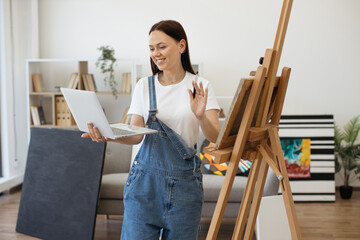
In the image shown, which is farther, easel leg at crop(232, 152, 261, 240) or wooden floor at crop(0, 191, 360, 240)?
wooden floor at crop(0, 191, 360, 240)

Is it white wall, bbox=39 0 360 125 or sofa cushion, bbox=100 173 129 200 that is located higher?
white wall, bbox=39 0 360 125

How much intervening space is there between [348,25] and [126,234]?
15.2 feet

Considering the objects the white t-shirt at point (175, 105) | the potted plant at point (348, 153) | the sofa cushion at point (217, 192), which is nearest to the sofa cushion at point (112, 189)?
the sofa cushion at point (217, 192)

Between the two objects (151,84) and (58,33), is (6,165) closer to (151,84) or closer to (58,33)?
(58,33)

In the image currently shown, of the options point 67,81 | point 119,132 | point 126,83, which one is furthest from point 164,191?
point 67,81

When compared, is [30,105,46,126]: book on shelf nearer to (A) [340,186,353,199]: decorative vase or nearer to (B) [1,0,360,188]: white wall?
(B) [1,0,360,188]: white wall

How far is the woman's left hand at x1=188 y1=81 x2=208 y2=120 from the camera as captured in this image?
1.79m

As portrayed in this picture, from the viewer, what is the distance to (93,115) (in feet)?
5.59

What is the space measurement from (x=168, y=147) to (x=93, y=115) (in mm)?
357

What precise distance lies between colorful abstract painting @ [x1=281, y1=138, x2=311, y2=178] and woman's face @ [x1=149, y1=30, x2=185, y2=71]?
345 cm

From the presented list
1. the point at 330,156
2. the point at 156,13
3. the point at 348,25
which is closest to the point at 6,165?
the point at 156,13

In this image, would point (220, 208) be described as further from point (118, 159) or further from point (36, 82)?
point (36, 82)

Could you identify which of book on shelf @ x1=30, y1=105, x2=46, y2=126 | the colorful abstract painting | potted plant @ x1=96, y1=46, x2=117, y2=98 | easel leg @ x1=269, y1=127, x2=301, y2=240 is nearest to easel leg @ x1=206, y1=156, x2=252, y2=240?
easel leg @ x1=269, y1=127, x2=301, y2=240

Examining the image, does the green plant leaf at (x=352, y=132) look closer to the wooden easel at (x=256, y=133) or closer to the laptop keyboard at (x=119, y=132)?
the wooden easel at (x=256, y=133)
